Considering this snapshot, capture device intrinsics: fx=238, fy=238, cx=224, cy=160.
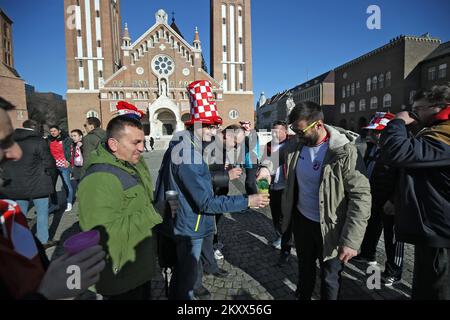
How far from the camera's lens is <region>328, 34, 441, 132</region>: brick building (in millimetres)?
30266

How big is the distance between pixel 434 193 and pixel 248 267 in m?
2.36

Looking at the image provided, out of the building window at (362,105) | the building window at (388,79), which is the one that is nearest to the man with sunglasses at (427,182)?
the building window at (388,79)

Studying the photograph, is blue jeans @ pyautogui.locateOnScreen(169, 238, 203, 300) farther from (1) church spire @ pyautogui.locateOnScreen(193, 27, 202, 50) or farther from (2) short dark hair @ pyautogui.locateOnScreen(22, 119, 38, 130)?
(1) church spire @ pyautogui.locateOnScreen(193, 27, 202, 50)

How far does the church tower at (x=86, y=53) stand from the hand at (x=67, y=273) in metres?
32.9

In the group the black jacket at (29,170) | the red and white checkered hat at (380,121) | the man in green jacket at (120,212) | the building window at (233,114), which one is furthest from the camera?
the building window at (233,114)

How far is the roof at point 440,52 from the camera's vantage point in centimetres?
2751

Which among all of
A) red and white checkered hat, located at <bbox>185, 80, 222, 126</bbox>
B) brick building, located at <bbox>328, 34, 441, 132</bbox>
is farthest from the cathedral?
red and white checkered hat, located at <bbox>185, 80, 222, 126</bbox>

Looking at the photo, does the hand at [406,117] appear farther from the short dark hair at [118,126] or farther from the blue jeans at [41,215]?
the blue jeans at [41,215]

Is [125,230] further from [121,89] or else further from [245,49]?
[245,49]

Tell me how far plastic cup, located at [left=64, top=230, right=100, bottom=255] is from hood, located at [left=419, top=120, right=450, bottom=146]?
89.8 inches

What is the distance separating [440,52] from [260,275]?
128ft
